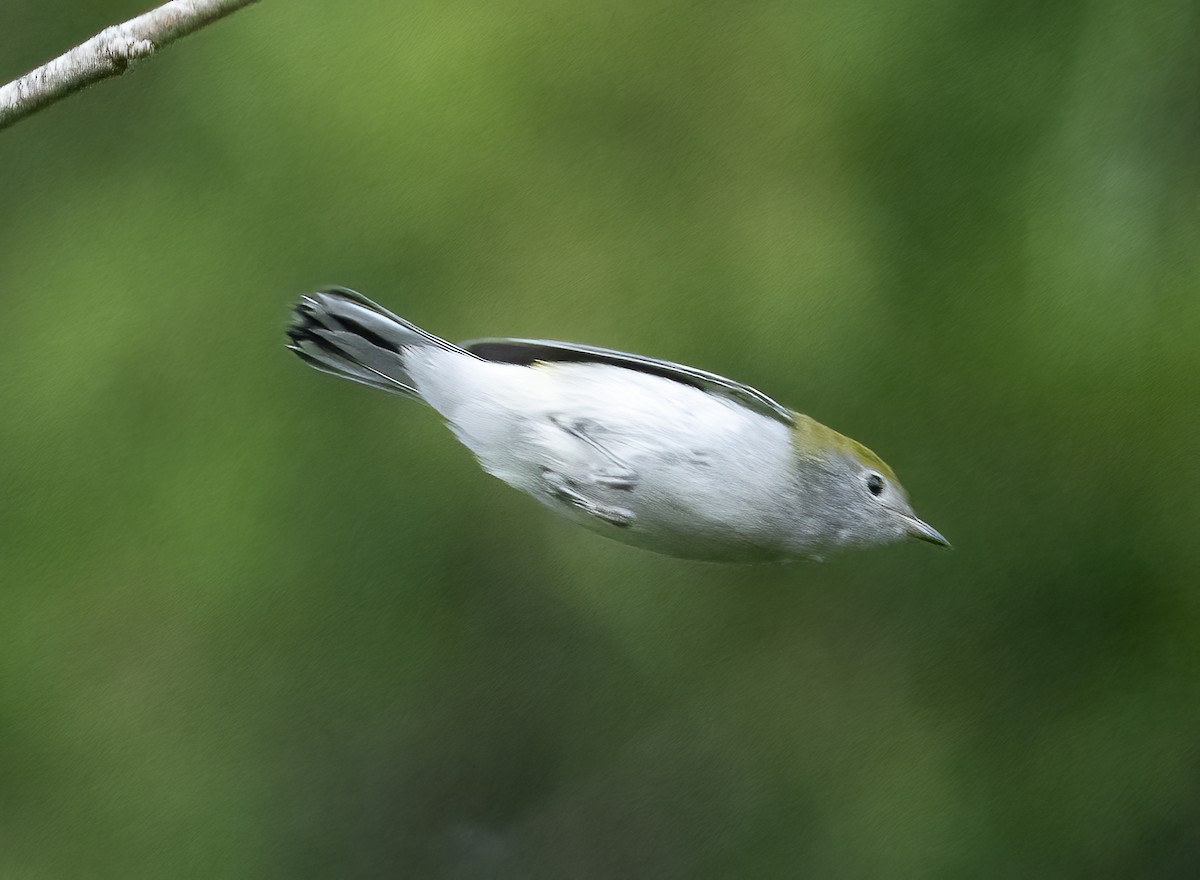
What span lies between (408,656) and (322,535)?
0.15 meters

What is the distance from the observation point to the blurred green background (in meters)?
0.99

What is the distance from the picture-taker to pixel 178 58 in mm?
1019

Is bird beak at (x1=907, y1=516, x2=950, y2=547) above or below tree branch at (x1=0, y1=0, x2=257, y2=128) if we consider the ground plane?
below

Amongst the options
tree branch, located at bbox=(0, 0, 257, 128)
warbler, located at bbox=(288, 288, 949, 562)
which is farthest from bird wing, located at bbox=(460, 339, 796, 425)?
tree branch, located at bbox=(0, 0, 257, 128)

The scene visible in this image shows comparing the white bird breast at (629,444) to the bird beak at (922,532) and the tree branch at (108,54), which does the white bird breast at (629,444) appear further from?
the tree branch at (108,54)

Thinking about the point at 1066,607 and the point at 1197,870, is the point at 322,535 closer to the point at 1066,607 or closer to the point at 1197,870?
the point at 1066,607

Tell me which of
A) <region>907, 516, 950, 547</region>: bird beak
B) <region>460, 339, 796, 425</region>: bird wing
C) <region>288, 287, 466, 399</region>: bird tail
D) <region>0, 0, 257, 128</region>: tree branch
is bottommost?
<region>907, 516, 950, 547</region>: bird beak

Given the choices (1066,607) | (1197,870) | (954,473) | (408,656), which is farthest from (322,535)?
(1197,870)

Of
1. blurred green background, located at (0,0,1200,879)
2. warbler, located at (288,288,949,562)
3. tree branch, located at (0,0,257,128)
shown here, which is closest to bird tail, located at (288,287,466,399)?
warbler, located at (288,288,949,562)

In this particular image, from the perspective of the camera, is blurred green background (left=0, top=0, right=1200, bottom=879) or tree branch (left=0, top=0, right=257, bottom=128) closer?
tree branch (left=0, top=0, right=257, bottom=128)

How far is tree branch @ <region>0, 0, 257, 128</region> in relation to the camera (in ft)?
1.87

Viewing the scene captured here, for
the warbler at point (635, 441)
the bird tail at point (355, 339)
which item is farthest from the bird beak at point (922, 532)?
the bird tail at point (355, 339)

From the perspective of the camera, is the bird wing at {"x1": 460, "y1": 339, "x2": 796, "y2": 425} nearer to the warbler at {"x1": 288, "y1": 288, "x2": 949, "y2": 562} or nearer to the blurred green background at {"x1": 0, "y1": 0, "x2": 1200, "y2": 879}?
the warbler at {"x1": 288, "y1": 288, "x2": 949, "y2": 562}

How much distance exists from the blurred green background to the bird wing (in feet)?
0.95
